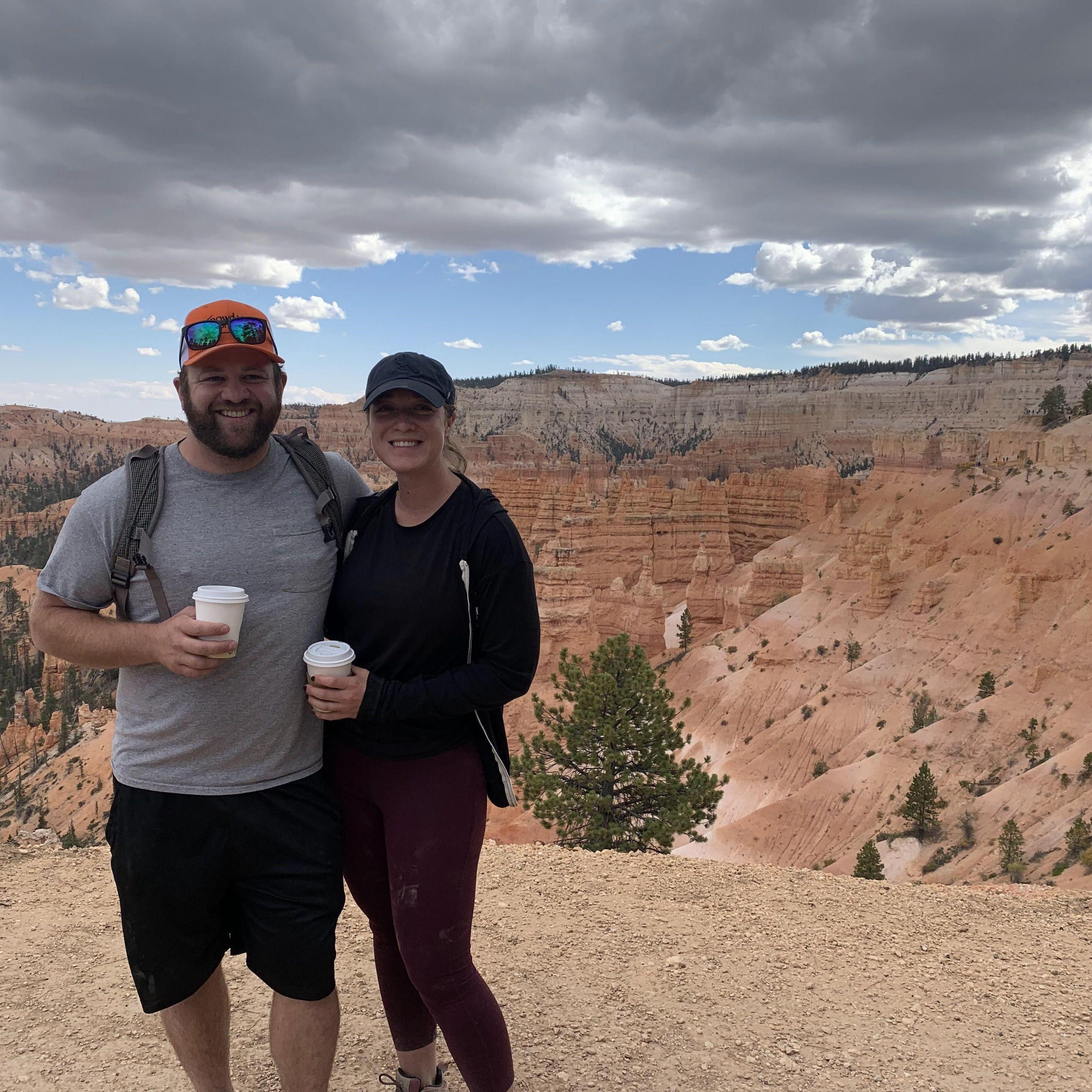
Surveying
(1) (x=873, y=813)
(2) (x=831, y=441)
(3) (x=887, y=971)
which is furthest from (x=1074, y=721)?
(2) (x=831, y=441)

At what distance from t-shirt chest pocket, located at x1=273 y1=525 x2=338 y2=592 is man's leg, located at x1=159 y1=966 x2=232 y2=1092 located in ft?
4.73

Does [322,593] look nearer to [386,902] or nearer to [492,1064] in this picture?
[386,902]

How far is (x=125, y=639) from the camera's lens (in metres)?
2.43

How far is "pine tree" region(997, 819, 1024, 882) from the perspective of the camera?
11648 mm

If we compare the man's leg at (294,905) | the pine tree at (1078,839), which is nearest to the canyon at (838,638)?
the pine tree at (1078,839)

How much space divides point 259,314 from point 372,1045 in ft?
11.0

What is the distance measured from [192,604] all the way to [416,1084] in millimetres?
2127

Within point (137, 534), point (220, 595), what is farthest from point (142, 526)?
point (220, 595)

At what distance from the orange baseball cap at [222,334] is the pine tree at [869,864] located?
13.6 m

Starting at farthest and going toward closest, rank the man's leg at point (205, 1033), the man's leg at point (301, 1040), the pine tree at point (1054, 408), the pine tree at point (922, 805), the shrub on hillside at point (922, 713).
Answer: the pine tree at point (1054, 408) → the shrub on hillside at point (922, 713) → the pine tree at point (922, 805) → the man's leg at point (205, 1033) → the man's leg at point (301, 1040)

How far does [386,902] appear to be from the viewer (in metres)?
2.86

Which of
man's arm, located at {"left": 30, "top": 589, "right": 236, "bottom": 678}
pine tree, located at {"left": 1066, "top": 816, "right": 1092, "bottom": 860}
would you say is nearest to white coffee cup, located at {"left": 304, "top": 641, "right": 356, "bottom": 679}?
man's arm, located at {"left": 30, "top": 589, "right": 236, "bottom": 678}

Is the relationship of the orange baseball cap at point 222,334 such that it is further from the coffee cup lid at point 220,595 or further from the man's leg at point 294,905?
the man's leg at point 294,905

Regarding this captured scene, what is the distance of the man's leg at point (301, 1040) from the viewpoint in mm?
2680
